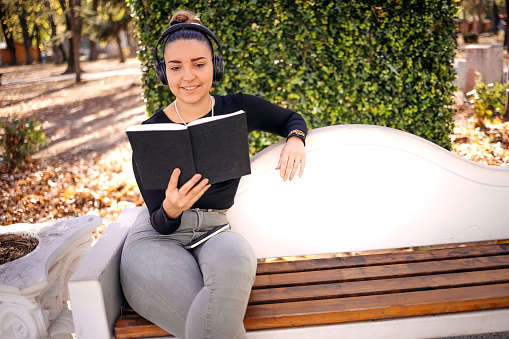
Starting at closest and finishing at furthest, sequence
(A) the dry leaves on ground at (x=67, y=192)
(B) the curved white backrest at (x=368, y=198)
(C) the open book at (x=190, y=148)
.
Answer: (C) the open book at (x=190, y=148) < (B) the curved white backrest at (x=368, y=198) < (A) the dry leaves on ground at (x=67, y=192)

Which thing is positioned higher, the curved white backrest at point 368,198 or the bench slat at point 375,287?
the curved white backrest at point 368,198

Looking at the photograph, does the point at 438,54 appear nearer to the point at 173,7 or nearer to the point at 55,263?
the point at 173,7

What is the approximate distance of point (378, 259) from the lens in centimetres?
267

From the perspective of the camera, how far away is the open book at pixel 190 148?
188 centimetres

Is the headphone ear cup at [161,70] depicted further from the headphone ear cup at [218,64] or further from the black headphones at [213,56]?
the headphone ear cup at [218,64]

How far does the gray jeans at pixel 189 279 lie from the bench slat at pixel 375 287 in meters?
0.30

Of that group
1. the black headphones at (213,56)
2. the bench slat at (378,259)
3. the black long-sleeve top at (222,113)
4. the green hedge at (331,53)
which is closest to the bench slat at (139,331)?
the black long-sleeve top at (222,113)

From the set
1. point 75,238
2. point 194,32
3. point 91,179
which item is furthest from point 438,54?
point 91,179

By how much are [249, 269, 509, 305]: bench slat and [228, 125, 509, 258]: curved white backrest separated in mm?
537

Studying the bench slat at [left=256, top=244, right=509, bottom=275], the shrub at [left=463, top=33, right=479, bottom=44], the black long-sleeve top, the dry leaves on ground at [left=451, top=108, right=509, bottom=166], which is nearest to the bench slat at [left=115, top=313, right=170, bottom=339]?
the black long-sleeve top

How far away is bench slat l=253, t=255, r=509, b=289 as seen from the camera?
2461 millimetres

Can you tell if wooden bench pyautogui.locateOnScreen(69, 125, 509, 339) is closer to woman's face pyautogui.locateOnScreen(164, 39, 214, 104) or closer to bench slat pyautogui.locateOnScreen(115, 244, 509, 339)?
bench slat pyautogui.locateOnScreen(115, 244, 509, 339)

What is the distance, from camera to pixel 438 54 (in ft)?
14.2

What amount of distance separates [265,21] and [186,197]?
8.50ft
